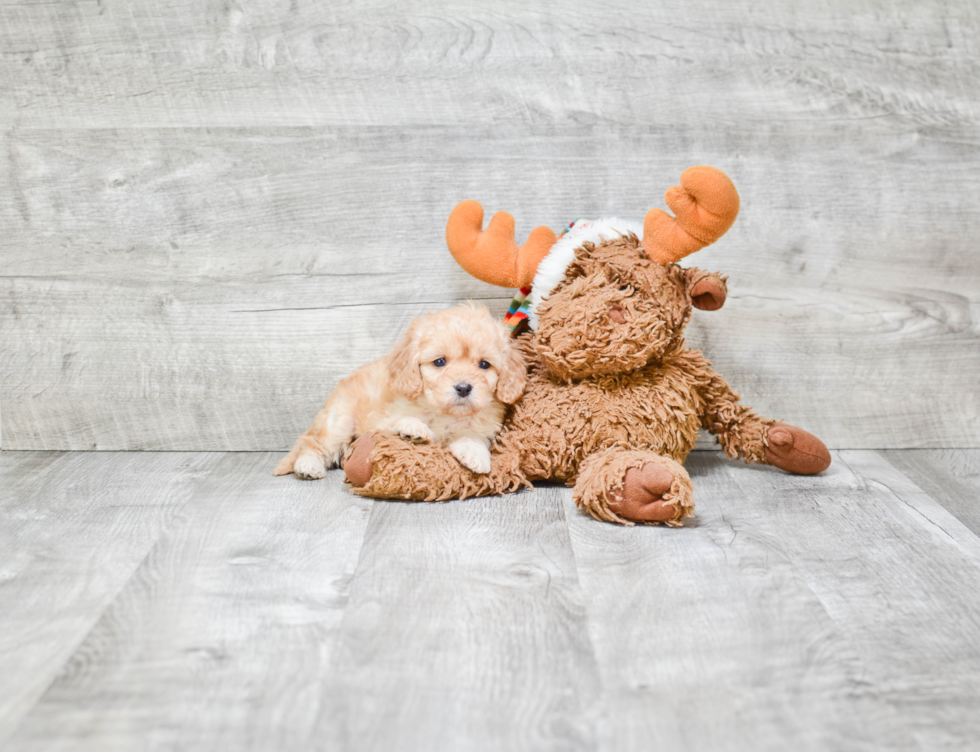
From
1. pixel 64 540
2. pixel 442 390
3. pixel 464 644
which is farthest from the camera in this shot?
pixel 442 390

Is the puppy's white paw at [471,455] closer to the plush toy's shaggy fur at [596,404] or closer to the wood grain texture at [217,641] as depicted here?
the plush toy's shaggy fur at [596,404]

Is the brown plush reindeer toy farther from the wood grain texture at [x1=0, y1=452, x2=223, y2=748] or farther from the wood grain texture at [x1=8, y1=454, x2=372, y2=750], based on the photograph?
the wood grain texture at [x1=0, y1=452, x2=223, y2=748]

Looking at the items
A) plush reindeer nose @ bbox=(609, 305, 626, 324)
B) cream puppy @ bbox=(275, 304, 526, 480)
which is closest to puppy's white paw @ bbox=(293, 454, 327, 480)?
cream puppy @ bbox=(275, 304, 526, 480)

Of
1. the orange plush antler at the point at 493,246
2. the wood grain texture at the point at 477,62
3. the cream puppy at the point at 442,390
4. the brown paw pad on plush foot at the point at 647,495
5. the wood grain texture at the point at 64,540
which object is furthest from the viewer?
the wood grain texture at the point at 477,62

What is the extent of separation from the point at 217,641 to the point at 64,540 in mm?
472

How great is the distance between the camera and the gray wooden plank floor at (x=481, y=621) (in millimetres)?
→ 870

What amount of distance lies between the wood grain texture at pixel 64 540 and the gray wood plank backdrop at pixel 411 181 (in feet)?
0.49

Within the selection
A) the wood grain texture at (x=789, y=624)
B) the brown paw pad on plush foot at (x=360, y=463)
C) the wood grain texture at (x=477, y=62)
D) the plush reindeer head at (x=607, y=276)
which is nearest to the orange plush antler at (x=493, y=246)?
the plush reindeer head at (x=607, y=276)

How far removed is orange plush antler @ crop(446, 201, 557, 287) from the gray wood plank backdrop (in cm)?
18

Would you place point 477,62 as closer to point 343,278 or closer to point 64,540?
point 343,278

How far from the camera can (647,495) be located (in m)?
1.37

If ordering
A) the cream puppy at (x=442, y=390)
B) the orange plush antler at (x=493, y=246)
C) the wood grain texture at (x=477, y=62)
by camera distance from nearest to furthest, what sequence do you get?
1. the cream puppy at (x=442, y=390)
2. the orange plush antler at (x=493, y=246)
3. the wood grain texture at (x=477, y=62)

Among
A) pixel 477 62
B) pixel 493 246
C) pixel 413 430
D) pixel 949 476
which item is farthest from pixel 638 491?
pixel 477 62

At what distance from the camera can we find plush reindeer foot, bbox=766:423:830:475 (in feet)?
5.41
